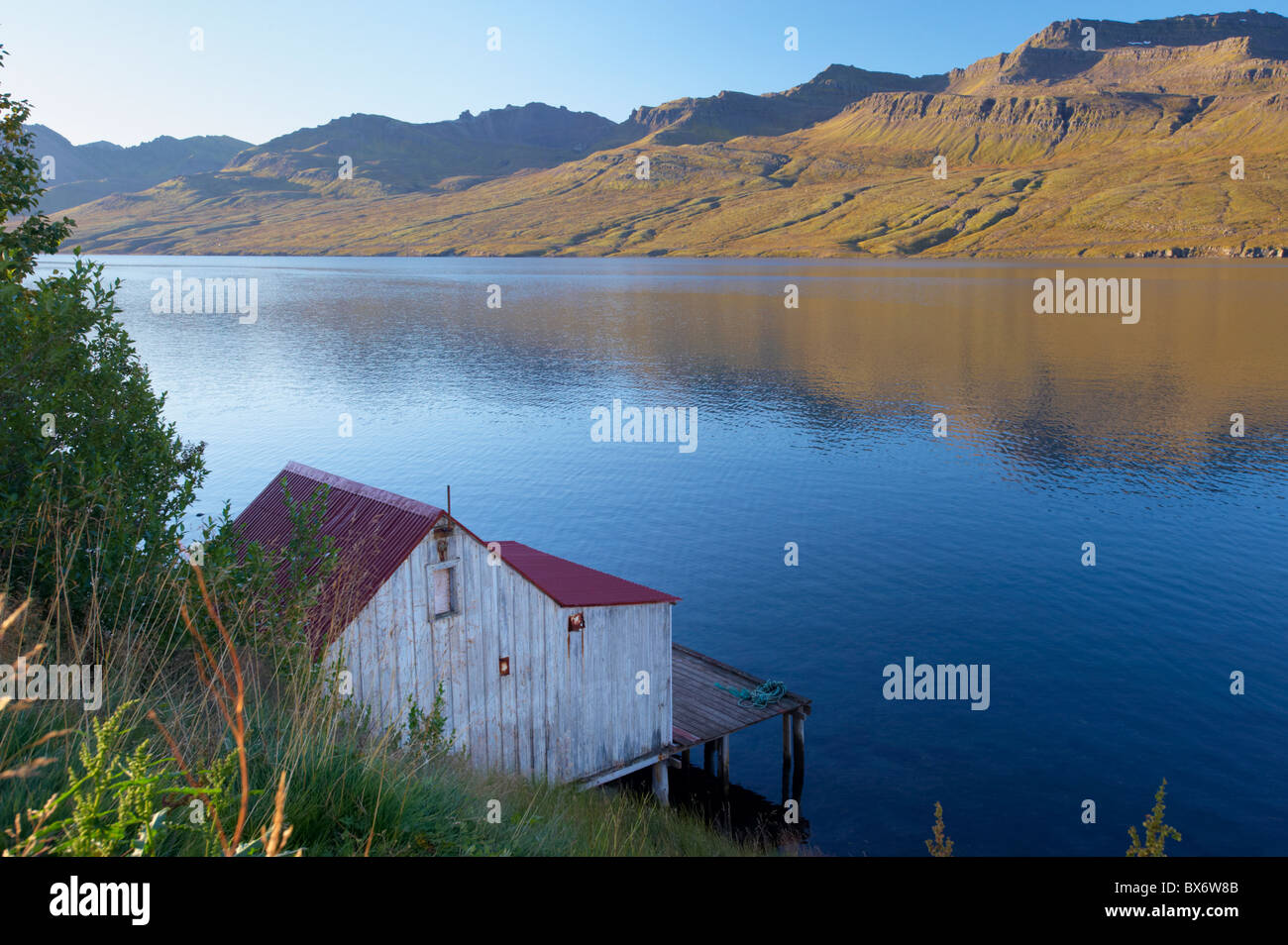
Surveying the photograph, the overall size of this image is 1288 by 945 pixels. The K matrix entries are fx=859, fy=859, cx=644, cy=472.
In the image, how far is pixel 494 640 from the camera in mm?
21109

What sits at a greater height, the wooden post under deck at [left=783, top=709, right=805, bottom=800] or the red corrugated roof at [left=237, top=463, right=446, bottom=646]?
the red corrugated roof at [left=237, top=463, right=446, bottom=646]

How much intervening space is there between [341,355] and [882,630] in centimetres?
9139

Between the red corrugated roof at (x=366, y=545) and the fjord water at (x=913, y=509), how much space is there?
1116 centimetres

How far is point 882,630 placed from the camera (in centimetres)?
3853

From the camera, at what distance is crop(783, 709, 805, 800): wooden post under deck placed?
99.1 ft

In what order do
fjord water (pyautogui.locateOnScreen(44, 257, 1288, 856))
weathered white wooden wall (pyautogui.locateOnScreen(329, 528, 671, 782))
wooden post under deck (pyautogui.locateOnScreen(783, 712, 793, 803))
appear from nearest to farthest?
weathered white wooden wall (pyautogui.locateOnScreen(329, 528, 671, 782)), fjord water (pyautogui.locateOnScreen(44, 257, 1288, 856)), wooden post under deck (pyautogui.locateOnScreen(783, 712, 793, 803))

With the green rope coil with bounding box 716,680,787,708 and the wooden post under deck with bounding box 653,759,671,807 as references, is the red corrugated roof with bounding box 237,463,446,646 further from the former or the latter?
the green rope coil with bounding box 716,680,787,708

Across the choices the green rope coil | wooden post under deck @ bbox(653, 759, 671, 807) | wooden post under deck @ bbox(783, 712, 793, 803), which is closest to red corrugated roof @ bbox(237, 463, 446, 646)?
wooden post under deck @ bbox(653, 759, 671, 807)

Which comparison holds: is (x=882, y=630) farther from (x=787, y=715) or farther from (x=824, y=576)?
(x=787, y=715)

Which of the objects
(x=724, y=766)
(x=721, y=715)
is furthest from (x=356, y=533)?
(x=724, y=766)

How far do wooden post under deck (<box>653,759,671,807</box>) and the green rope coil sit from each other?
3.99 metres

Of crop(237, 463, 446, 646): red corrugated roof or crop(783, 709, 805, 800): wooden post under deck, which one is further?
crop(783, 709, 805, 800): wooden post under deck

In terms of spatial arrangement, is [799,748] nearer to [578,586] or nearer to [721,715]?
[721,715]
